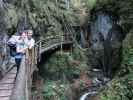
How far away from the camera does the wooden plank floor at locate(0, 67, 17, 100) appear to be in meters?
9.53

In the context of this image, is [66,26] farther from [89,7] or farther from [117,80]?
[117,80]

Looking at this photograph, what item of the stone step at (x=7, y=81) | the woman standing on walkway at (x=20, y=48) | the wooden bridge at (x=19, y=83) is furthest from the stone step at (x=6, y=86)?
the woman standing on walkway at (x=20, y=48)

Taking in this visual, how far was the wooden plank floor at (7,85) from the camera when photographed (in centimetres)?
953

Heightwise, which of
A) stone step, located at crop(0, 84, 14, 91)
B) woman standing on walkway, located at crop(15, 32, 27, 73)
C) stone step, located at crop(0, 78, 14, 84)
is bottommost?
stone step, located at crop(0, 84, 14, 91)

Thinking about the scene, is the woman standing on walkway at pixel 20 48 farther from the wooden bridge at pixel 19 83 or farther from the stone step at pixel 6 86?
the stone step at pixel 6 86

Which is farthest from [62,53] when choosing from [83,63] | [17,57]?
[17,57]

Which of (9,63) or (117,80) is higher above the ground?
(9,63)

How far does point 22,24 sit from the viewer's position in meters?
18.5

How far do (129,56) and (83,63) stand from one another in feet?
19.8

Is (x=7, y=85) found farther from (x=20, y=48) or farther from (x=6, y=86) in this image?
(x=20, y=48)

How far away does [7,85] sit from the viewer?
10.4 metres

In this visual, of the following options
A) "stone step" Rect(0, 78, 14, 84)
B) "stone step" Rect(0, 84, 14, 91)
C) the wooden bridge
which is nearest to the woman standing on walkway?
the wooden bridge

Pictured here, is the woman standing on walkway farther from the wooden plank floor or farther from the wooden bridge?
the wooden plank floor

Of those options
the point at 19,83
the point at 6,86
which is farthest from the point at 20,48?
the point at 6,86
